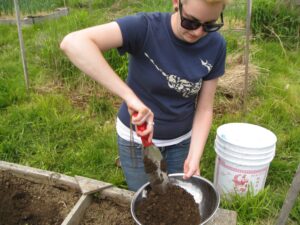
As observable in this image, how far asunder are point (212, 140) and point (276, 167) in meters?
0.52

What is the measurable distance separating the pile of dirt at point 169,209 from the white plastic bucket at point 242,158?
593mm

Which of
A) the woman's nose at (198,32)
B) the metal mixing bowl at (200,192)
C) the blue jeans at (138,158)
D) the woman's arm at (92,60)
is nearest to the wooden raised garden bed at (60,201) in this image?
the metal mixing bowl at (200,192)

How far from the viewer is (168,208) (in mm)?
1656

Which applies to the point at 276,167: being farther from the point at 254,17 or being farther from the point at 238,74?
the point at 254,17

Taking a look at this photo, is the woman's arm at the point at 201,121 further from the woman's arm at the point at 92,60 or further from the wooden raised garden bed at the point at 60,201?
the woman's arm at the point at 92,60

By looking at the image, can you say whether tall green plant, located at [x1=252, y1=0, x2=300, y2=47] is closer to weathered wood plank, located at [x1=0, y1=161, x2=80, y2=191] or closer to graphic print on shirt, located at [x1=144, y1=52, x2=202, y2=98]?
graphic print on shirt, located at [x1=144, y1=52, x2=202, y2=98]

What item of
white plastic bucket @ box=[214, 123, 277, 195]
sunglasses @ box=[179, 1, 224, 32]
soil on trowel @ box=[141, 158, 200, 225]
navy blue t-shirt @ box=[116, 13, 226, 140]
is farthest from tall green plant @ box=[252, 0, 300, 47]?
soil on trowel @ box=[141, 158, 200, 225]

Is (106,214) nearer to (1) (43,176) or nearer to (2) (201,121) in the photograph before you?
(1) (43,176)

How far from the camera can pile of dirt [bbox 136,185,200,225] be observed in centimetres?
162

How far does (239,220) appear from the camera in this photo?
2.20 metres

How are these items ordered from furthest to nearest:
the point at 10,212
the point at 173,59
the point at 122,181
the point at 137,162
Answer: the point at 122,181 < the point at 137,162 < the point at 10,212 < the point at 173,59

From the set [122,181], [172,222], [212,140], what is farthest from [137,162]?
[212,140]

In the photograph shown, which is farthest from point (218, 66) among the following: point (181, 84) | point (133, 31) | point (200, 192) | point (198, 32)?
point (200, 192)

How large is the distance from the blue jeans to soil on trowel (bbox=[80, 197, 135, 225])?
273mm
